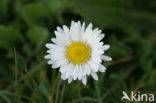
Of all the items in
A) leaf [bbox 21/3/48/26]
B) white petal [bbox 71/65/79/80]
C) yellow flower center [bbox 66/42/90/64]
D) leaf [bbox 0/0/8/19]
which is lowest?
white petal [bbox 71/65/79/80]

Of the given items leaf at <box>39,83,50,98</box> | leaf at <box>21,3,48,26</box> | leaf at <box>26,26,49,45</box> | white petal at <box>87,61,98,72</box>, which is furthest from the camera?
leaf at <box>21,3,48,26</box>

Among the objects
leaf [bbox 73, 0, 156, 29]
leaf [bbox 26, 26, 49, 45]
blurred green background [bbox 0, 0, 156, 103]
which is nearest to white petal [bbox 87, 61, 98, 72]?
blurred green background [bbox 0, 0, 156, 103]

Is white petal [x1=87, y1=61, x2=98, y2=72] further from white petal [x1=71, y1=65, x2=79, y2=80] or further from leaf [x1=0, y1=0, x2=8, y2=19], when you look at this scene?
leaf [x1=0, y1=0, x2=8, y2=19]

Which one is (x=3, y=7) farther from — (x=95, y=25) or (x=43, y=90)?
(x=43, y=90)

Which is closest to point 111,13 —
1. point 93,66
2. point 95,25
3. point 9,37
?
point 95,25

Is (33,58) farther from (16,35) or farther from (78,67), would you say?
(78,67)

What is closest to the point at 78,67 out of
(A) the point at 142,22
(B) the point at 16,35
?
(B) the point at 16,35
